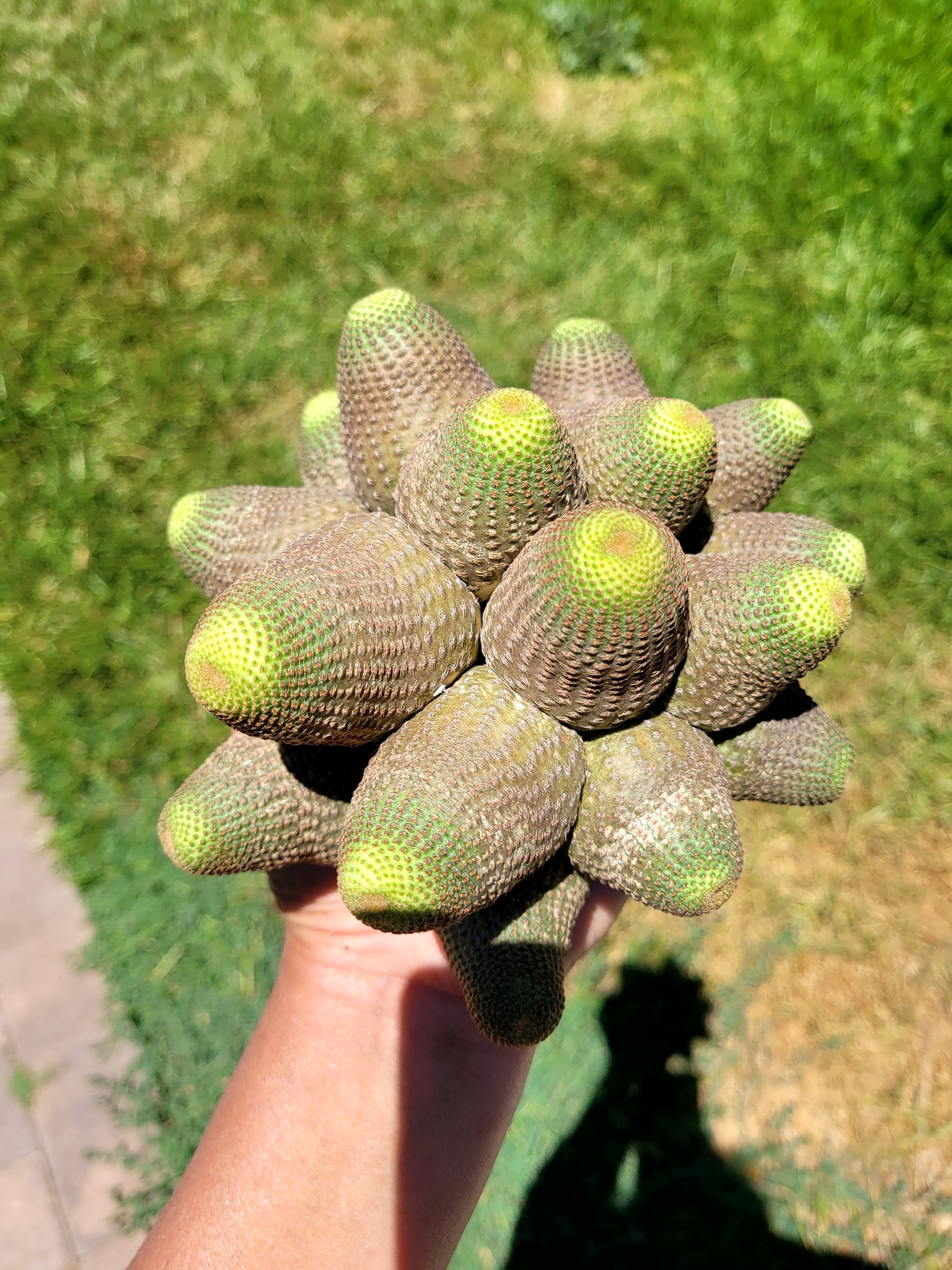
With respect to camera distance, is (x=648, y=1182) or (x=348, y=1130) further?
(x=648, y=1182)

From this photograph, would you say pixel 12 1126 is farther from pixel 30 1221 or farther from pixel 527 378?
pixel 527 378

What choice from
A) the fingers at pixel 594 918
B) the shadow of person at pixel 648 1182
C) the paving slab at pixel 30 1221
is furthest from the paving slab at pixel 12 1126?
the fingers at pixel 594 918

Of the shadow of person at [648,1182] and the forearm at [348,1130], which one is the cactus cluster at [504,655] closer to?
the forearm at [348,1130]

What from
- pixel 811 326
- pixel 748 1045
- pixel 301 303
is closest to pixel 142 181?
pixel 301 303

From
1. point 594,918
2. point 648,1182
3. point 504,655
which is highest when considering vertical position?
point 504,655

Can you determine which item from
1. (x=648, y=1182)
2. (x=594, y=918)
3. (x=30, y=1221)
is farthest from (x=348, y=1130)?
(x=30, y=1221)

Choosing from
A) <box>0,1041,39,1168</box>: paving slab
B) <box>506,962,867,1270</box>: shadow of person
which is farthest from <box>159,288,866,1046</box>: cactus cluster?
<box>0,1041,39,1168</box>: paving slab
